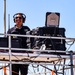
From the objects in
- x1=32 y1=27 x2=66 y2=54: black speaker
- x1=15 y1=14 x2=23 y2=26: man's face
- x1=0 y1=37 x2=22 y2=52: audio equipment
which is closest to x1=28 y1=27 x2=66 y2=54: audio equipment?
x1=32 y1=27 x2=66 y2=54: black speaker

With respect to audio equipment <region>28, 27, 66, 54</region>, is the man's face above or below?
above

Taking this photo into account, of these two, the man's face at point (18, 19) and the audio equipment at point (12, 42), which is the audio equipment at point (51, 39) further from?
the audio equipment at point (12, 42)

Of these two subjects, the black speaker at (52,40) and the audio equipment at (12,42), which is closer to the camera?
the audio equipment at (12,42)

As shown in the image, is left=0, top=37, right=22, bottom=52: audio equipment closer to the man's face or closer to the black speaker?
the man's face

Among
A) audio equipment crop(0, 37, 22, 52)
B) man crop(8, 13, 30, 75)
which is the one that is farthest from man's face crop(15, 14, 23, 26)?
audio equipment crop(0, 37, 22, 52)

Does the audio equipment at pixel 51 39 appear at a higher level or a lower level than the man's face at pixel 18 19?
lower

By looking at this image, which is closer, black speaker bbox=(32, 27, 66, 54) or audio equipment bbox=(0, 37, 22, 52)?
audio equipment bbox=(0, 37, 22, 52)

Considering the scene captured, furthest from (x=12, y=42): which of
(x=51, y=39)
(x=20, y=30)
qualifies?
(x=51, y=39)

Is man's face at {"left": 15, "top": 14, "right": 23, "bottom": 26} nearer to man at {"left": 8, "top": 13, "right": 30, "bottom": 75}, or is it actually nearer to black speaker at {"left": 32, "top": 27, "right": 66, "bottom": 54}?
man at {"left": 8, "top": 13, "right": 30, "bottom": 75}

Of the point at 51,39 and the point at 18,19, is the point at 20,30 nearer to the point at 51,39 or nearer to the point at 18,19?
the point at 18,19

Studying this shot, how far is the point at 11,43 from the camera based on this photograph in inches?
306

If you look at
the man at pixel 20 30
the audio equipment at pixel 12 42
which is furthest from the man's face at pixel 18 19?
the audio equipment at pixel 12 42

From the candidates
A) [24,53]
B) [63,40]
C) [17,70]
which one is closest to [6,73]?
[17,70]

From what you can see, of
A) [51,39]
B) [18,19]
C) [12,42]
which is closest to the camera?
[12,42]
